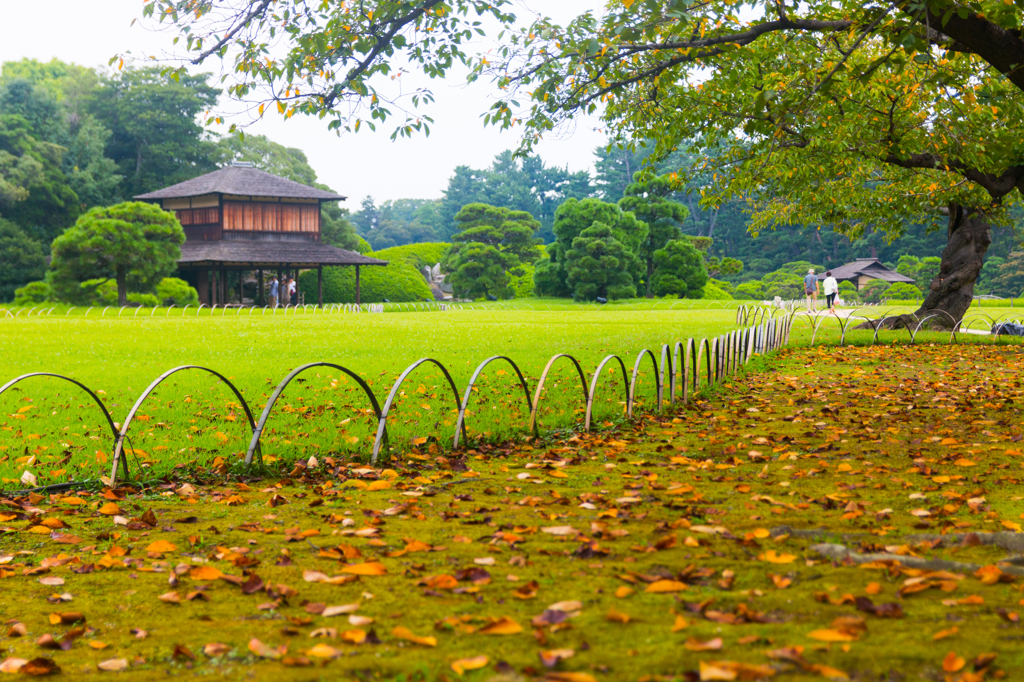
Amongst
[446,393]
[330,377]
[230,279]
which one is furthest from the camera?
[230,279]

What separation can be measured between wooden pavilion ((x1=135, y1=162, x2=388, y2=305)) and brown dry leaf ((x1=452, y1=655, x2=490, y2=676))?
35799 mm

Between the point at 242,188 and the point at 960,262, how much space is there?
32.5 m

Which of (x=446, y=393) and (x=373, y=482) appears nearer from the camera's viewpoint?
(x=373, y=482)

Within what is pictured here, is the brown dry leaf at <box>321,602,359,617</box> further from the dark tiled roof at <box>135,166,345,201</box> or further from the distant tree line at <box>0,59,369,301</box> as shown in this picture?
the dark tiled roof at <box>135,166,345,201</box>

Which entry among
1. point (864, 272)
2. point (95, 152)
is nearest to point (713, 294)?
point (864, 272)

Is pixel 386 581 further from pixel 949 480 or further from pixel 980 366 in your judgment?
pixel 980 366

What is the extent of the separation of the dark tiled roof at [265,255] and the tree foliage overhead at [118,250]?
11.4 ft

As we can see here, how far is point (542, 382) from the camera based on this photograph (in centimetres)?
678

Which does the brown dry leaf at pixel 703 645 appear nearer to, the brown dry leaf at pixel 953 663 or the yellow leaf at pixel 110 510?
the brown dry leaf at pixel 953 663

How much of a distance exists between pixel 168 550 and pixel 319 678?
183 centimetres

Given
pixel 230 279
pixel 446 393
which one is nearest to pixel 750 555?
pixel 446 393

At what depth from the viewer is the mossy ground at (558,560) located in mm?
2570

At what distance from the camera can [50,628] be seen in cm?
295

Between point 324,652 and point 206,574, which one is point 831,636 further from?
point 206,574
